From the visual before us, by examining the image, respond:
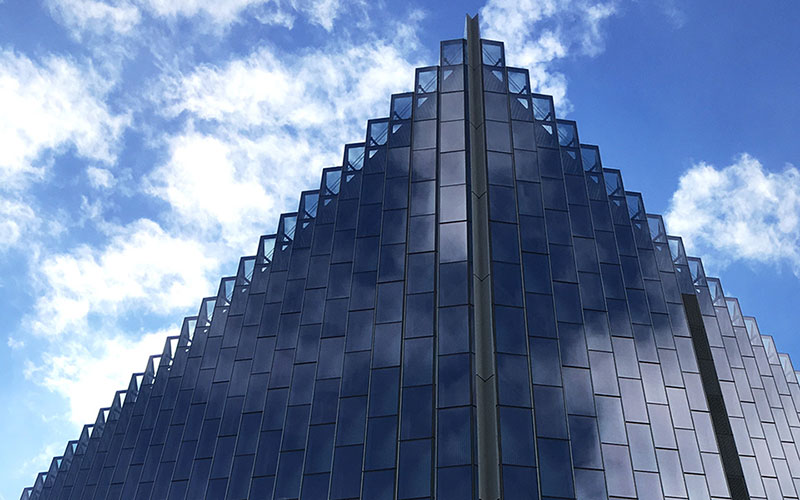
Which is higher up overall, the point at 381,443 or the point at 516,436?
the point at 381,443

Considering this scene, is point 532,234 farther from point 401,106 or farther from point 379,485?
point 379,485

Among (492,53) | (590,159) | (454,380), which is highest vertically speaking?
(492,53)

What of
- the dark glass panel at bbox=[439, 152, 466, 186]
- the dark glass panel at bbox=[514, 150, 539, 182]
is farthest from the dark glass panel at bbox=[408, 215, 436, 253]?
the dark glass panel at bbox=[514, 150, 539, 182]

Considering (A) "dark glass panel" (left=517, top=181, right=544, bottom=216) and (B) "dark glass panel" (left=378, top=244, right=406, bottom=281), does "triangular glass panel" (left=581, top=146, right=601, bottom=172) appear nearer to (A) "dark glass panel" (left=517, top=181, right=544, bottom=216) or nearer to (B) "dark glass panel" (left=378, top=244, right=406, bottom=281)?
(A) "dark glass panel" (left=517, top=181, right=544, bottom=216)

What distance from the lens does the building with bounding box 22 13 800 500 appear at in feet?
134

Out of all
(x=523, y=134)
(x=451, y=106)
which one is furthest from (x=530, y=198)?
(x=451, y=106)

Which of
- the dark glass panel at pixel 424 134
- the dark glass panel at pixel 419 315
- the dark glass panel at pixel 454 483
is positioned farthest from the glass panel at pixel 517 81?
the dark glass panel at pixel 454 483

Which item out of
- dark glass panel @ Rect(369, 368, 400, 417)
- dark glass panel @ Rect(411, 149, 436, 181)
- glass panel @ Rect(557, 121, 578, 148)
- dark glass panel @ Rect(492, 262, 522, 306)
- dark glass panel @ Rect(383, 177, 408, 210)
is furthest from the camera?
glass panel @ Rect(557, 121, 578, 148)

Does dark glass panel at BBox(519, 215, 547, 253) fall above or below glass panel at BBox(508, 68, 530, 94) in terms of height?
below

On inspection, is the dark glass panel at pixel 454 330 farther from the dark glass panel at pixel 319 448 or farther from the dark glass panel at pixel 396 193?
the dark glass panel at pixel 396 193

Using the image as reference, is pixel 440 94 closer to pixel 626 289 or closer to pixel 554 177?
pixel 554 177

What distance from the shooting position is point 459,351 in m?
42.7

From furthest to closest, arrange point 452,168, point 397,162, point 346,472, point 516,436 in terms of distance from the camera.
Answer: point 397,162, point 452,168, point 346,472, point 516,436

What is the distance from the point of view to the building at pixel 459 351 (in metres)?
40.8
